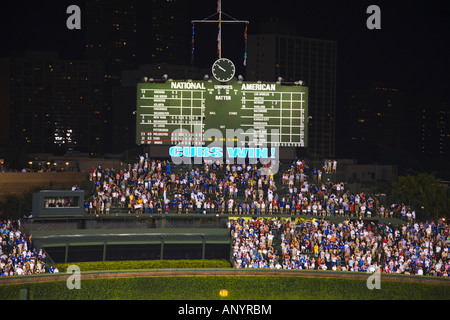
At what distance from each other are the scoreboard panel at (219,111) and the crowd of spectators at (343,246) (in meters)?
7.11

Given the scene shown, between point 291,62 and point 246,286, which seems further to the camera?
point 291,62

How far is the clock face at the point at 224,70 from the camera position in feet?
161

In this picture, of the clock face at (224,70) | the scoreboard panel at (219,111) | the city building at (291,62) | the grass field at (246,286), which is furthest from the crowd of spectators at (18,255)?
the city building at (291,62)

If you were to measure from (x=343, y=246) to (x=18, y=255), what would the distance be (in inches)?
778

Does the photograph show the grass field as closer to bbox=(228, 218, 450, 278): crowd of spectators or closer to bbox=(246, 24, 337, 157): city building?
bbox=(228, 218, 450, 278): crowd of spectators

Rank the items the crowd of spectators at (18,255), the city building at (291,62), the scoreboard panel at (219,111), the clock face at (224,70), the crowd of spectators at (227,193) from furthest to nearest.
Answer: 1. the city building at (291,62)
2. the scoreboard panel at (219,111)
3. the clock face at (224,70)
4. the crowd of spectators at (227,193)
5. the crowd of spectators at (18,255)

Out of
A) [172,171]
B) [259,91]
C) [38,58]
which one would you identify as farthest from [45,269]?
[38,58]

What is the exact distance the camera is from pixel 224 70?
1943 inches

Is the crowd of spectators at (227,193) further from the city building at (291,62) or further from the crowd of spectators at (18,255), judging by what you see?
the city building at (291,62)

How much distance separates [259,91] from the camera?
4972cm

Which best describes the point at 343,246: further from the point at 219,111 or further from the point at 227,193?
the point at 219,111

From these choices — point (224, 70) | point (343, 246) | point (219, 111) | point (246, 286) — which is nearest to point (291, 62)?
point (224, 70)
